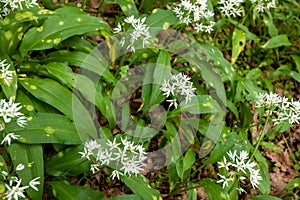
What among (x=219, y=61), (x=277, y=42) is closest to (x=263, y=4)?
(x=277, y=42)

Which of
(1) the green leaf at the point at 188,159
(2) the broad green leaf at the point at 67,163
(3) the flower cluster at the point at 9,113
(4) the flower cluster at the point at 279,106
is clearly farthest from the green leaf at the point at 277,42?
(3) the flower cluster at the point at 9,113

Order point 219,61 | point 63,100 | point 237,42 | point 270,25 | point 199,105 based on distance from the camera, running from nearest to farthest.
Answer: point 63,100, point 199,105, point 219,61, point 237,42, point 270,25

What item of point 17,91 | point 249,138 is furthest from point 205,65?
point 17,91

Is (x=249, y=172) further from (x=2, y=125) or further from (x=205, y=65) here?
(x=2, y=125)

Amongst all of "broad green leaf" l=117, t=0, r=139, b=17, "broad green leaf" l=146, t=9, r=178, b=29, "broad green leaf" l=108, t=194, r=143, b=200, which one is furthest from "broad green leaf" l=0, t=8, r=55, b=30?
"broad green leaf" l=108, t=194, r=143, b=200

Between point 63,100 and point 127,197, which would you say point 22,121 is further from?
point 127,197

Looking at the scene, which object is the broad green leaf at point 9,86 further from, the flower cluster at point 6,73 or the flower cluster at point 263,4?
the flower cluster at point 263,4
